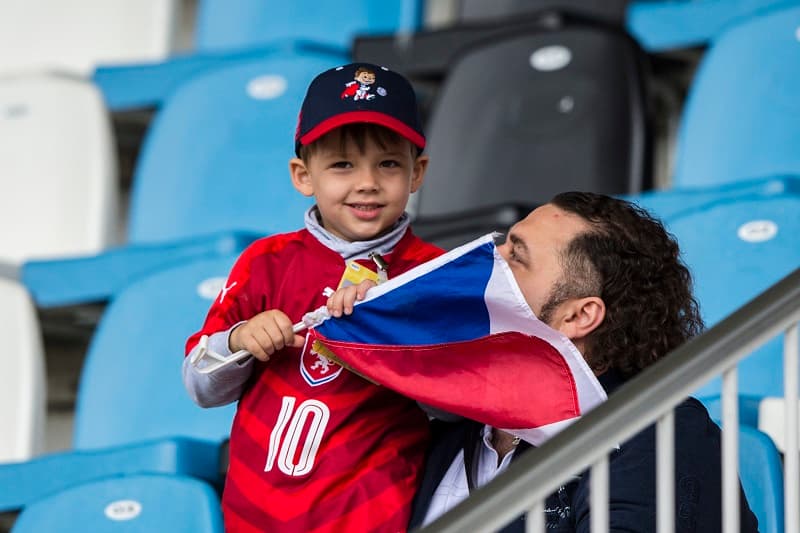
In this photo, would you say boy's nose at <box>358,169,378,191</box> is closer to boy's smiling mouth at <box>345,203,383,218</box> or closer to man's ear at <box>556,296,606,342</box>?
boy's smiling mouth at <box>345,203,383,218</box>

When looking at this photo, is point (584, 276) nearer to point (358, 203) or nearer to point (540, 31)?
point (358, 203)

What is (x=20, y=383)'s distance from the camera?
7.99ft

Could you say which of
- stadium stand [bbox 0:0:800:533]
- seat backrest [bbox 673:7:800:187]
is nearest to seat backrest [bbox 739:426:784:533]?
stadium stand [bbox 0:0:800:533]

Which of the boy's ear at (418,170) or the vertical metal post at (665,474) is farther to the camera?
the boy's ear at (418,170)

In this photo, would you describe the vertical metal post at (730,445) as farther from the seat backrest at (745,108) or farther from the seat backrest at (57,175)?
the seat backrest at (57,175)

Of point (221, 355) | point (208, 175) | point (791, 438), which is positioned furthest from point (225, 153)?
point (791, 438)

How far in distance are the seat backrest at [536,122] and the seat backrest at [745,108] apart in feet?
0.33

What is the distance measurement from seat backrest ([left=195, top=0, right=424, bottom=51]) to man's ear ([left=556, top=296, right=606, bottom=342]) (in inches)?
60.6

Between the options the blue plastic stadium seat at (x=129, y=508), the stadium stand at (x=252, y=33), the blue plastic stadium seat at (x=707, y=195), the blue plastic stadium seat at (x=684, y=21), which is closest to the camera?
the blue plastic stadium seat at (x=129, y=508)

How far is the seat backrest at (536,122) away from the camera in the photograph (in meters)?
2.36

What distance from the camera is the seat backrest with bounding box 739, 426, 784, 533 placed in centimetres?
152

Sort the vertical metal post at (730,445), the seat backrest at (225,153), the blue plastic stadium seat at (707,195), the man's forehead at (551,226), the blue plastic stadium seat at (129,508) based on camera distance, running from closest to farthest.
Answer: the vertical metal post at (730,445) < the man's forehead at (551,226) < the blue plastic stadium seat at (129,508) < the blue plastic stadium seat at (707,195) < the seat backrest at (225,153)

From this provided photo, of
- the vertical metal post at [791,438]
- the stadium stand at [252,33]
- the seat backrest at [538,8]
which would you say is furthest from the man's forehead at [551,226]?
the stadium stand at [252,33]

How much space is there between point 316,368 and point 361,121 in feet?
0.81
